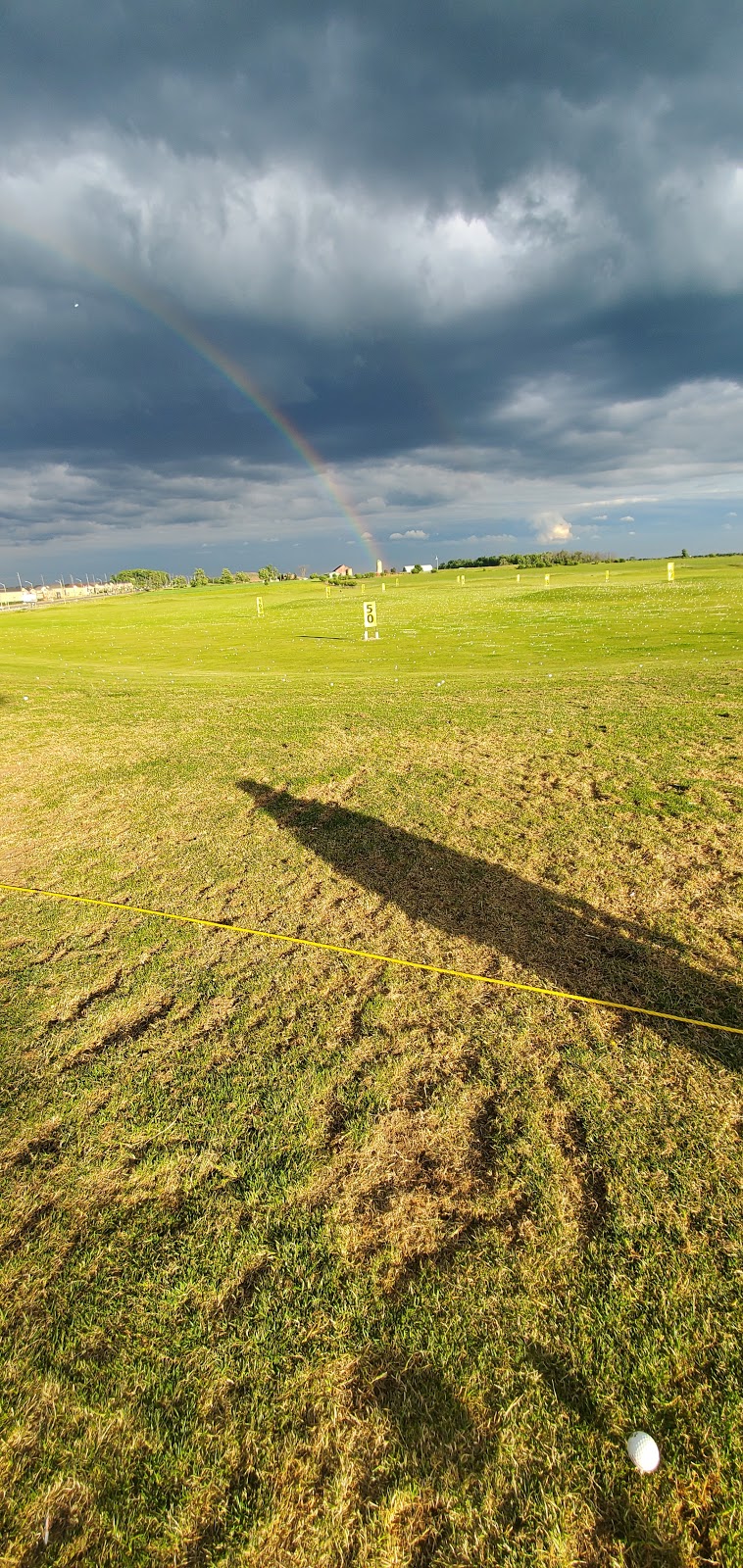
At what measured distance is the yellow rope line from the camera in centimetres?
474

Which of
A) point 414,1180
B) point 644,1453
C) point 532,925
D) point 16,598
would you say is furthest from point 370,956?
point 16,598

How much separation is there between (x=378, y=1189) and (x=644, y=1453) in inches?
58.9

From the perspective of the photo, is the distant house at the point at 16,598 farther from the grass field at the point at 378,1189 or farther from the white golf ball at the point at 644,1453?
the white golf ball at the point at 644,1453

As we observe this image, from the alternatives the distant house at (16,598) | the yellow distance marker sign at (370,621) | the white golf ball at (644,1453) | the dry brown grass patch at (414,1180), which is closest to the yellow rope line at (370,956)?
the dry brown grass patch at (414,1180)

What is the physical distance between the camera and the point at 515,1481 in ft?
7.75

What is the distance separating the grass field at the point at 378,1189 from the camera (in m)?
2.36

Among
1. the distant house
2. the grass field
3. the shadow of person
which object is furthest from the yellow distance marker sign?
the distant house

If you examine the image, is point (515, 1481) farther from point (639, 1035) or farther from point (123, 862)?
point (123, 862)

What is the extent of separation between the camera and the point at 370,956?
5699 millimetres

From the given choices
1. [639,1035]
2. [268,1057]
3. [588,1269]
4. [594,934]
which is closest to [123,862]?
[268,1057]

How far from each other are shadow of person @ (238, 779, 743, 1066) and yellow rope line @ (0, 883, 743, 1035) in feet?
0.22

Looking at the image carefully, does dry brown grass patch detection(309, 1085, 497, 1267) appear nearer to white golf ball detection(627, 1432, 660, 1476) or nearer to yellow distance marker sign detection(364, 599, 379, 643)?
white golf ball detection(627, 1432, 660, 1476)

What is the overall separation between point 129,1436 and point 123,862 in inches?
238

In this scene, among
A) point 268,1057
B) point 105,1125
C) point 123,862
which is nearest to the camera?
point 105,1125
